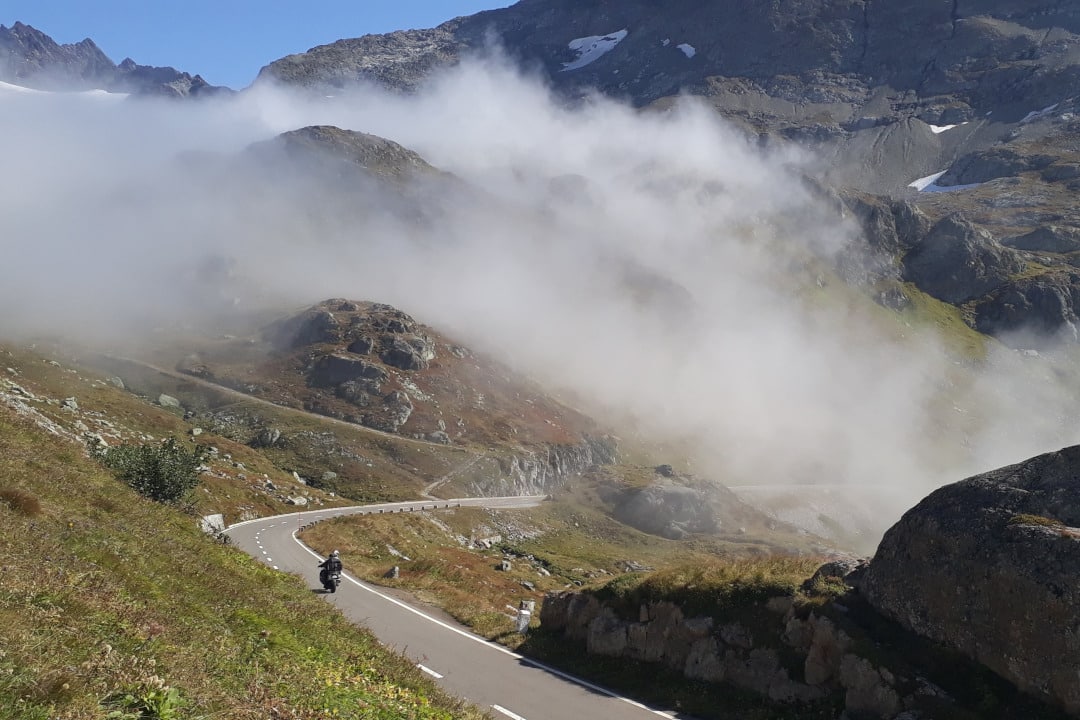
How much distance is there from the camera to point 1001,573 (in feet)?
42.8

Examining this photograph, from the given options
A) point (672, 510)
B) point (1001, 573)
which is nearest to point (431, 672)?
point (1001, 573)

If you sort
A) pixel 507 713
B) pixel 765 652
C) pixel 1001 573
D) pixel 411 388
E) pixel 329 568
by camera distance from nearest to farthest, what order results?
1. pixel 1001 573
2. pixel 507 713
3. pixel 765 652
4. pixel 329 568
5. pixel 411 388

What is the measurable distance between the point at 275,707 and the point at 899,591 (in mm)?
13486

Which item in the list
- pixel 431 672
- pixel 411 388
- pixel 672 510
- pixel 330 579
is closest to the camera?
pixel 431 672

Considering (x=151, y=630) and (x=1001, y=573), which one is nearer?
(x=151, y=630)

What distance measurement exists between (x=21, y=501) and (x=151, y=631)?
23.2 feet

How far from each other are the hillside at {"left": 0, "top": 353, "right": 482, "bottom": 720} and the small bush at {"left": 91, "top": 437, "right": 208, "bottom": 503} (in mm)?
12996

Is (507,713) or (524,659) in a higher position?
(507,713)

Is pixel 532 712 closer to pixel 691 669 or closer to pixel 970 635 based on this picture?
pixel 691 669

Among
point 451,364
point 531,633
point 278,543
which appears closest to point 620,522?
point 451,364

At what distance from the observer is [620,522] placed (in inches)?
4515

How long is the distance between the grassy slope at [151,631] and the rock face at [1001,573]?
10.0m

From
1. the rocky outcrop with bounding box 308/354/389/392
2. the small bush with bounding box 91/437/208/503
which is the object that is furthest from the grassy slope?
the rocky outcrop with bounding box 308/354/389/392

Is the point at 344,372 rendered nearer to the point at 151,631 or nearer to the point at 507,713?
the point at 507,713
